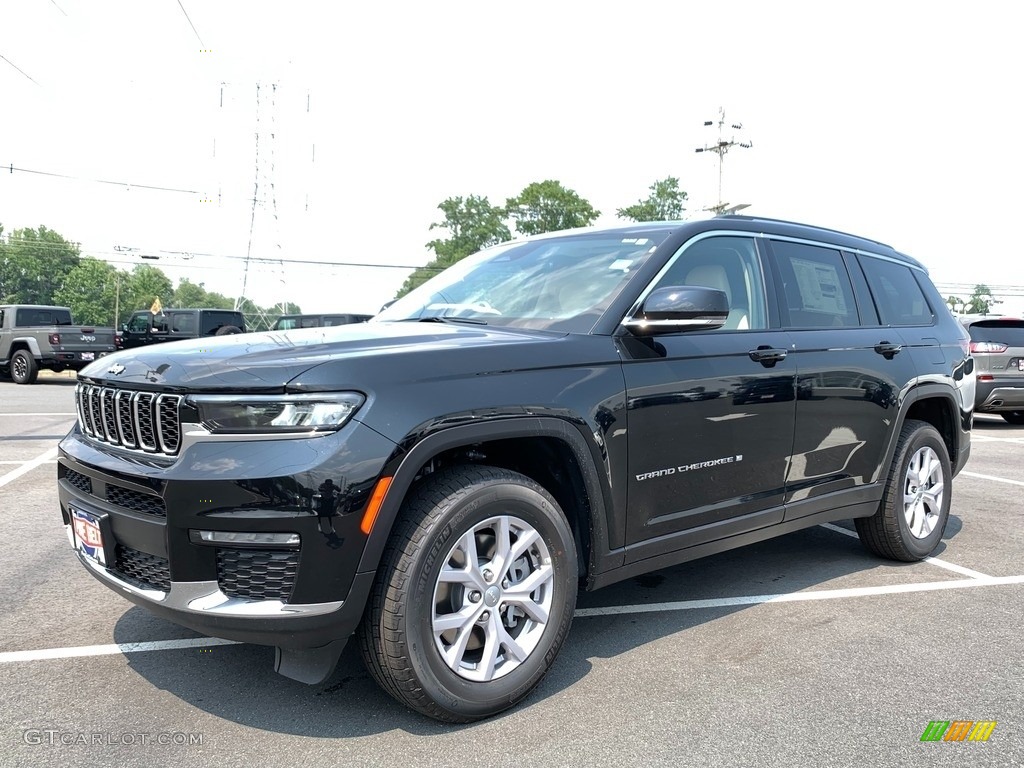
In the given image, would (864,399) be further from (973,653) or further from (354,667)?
(354,667)

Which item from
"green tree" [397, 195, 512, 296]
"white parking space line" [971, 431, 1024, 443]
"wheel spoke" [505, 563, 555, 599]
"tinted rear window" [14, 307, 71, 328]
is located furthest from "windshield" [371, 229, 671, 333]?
"green tree" [397, 195, 512, 296]

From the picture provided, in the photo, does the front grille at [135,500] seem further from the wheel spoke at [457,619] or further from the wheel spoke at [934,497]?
the wheel spoke at [934,497]

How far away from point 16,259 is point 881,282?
11009 cm

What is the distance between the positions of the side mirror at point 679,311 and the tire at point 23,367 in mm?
19765

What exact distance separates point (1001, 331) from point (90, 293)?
10789 centimetres

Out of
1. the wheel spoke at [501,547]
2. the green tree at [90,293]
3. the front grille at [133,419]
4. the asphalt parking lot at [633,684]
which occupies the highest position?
the green tree at [90,293]

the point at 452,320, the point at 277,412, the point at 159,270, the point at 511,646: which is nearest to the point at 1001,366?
the point at 452,320

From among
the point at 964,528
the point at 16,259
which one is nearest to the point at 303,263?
the point at 16,259

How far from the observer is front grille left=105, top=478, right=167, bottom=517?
2625 mm

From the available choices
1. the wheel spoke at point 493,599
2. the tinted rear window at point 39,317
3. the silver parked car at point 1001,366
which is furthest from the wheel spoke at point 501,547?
the tinted rear window at point 39,317

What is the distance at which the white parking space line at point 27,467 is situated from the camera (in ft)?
23.3

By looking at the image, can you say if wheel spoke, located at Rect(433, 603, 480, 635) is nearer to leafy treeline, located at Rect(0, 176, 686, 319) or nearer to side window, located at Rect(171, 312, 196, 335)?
side window, located at Rect(171, 312, 196, 335)

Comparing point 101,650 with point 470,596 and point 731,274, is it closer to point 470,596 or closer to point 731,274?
point 470,596

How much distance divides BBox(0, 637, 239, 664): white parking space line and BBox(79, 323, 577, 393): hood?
1.18 m
